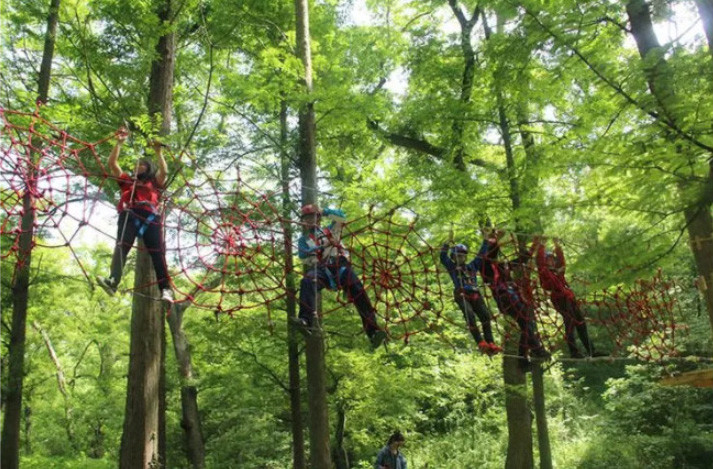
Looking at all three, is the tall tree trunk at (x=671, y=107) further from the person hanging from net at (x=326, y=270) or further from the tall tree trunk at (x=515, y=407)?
the tall tree trunk at (x=515, y=407)

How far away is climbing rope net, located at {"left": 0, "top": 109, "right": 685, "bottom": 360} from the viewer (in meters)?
3.70

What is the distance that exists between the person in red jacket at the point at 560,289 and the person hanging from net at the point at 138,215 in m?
3.35

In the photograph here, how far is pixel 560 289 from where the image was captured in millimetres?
5406

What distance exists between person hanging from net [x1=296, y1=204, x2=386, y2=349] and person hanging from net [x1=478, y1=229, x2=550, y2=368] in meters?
1.23

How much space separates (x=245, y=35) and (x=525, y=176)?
4.40 meters

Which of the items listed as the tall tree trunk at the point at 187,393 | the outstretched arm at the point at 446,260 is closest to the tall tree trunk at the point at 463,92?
the outstretched arm at the point at 446,260

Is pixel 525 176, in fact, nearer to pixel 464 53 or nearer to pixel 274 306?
pixel 464 53

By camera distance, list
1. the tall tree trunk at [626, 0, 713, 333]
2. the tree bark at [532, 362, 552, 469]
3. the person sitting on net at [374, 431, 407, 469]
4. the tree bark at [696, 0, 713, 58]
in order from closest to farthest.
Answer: the tree bark at [696, 0, 713, 58] → the tall tree trunk at [626, 0, 713, 333] → the person sitting on net at [374, 431, 407, 469] → the tree bark at [532, 362, 552, 469]

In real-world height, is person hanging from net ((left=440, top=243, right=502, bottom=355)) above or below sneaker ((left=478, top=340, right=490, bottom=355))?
above

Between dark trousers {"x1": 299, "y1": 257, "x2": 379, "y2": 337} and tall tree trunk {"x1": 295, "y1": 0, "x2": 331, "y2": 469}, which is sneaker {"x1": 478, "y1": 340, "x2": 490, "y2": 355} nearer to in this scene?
dark trousers {"x1": 299, "y1": 257, "x2": 379, "y2": 337}

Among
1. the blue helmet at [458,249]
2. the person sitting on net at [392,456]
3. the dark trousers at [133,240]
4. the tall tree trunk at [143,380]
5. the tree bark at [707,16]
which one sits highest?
the tree bark at [707,16]

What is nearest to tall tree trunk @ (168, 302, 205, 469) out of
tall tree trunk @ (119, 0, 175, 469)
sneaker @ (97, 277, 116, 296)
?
tall tree trunk @ (119, 0, 175, 469)

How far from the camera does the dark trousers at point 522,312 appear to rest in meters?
5.43

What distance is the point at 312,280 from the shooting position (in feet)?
15.4
